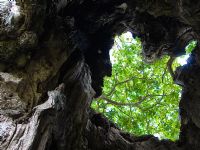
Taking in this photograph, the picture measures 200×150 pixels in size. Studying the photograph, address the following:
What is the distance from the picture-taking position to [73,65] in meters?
7.26

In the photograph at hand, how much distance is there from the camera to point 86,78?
7629 mm

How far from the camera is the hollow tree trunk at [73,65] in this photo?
502 centimetres

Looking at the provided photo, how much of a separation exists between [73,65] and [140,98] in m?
6.13

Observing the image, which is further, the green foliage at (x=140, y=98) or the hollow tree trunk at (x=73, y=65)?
the green foliage at (x=140, y=98)

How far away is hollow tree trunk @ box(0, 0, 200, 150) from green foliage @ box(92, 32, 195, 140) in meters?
3.39

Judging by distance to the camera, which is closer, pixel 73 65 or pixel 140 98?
pixel 73 65

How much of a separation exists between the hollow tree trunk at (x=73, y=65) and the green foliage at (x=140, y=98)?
134 inches

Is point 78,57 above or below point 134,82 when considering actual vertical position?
below

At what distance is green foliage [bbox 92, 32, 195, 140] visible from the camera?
1265cm

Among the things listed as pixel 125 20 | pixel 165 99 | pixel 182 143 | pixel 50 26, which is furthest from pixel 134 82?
pixel 50 26

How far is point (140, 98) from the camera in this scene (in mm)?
12750

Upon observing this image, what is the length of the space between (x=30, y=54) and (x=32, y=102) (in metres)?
1.25

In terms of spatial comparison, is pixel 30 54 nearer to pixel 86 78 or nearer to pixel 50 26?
pixel 50 26

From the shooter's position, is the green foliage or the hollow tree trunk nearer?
the hollow tree trunk
